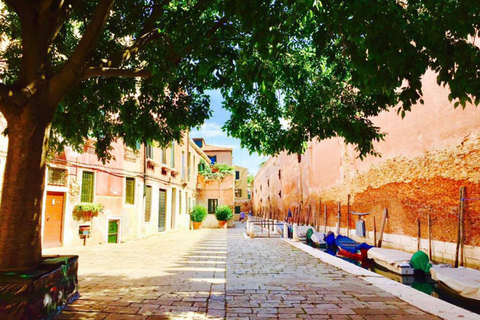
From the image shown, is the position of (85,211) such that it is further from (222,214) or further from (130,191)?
(222,214)

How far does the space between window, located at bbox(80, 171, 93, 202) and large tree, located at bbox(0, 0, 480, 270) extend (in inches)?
246

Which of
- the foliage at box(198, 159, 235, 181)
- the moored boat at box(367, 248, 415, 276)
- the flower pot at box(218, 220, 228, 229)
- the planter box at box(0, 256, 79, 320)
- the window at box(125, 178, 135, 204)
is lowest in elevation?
the flower pot at box(218, 220, 228, 229)

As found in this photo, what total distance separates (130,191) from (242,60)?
12165mm

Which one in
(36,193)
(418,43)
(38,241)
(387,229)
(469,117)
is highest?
(469,117)

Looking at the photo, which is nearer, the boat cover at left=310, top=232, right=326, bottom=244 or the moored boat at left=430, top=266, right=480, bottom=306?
the moored boat at left=430, top=266, right=480, bottom=306

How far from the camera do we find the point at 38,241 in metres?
4.09

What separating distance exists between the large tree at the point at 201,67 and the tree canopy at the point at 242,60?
19 mm

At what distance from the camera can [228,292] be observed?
5.09 m

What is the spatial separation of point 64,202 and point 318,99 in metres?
9.64

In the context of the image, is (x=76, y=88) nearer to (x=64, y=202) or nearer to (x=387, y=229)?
(x=64, y=202)

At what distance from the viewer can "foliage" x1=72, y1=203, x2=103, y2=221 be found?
11769 mm

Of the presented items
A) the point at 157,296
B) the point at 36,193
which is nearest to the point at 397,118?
the point at 157,296

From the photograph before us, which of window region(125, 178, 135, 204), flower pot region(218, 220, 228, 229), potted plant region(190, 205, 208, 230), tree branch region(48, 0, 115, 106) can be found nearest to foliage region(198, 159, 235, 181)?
flower pot region(218, 220, 228, 229)

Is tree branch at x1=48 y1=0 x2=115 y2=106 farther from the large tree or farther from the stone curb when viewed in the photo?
the stone curb
